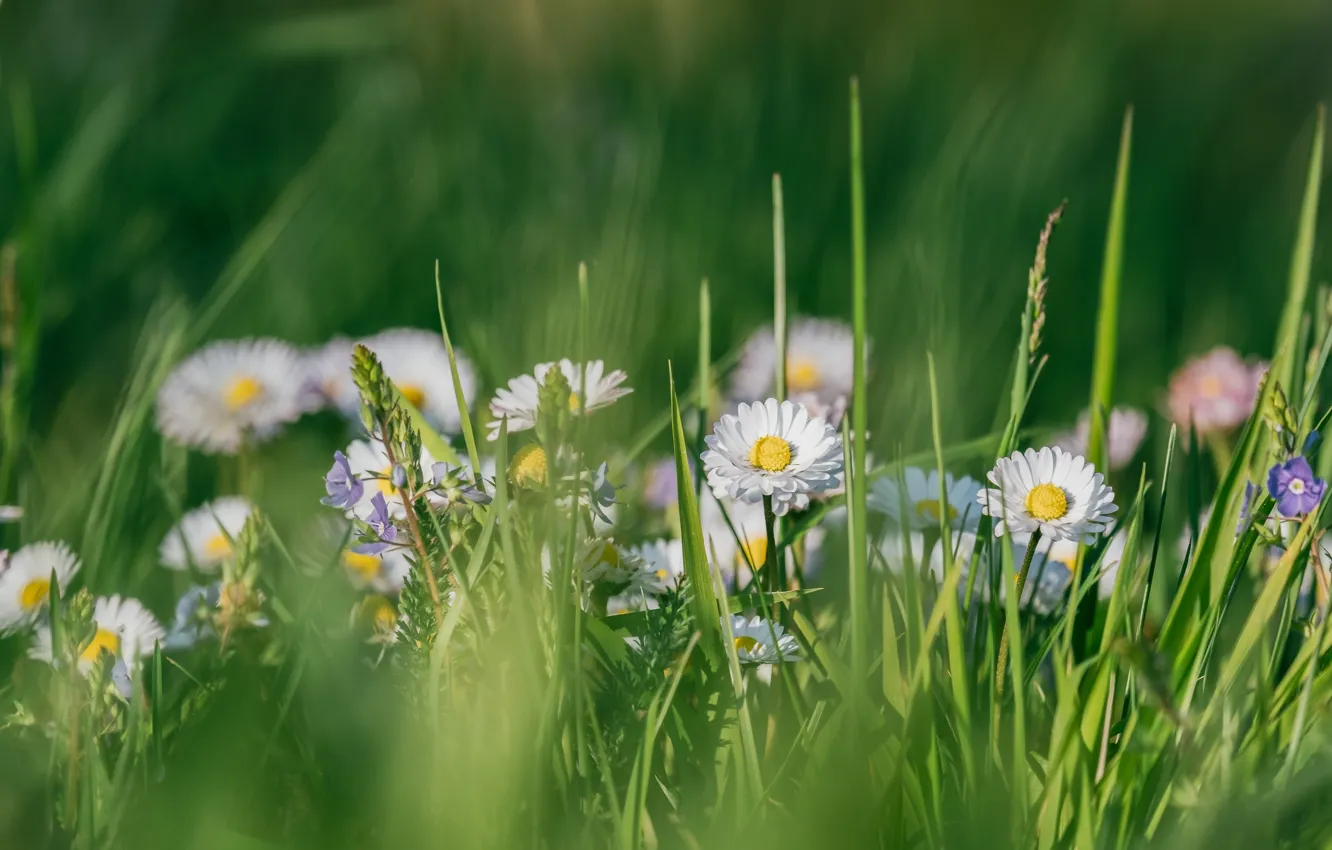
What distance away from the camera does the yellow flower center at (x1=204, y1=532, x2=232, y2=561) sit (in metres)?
0.94

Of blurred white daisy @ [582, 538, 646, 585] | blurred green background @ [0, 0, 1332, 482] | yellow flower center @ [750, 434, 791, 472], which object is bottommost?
blurred white daisy @ [582, 538, 646, 585]

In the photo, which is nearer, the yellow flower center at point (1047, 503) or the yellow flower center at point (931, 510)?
the yellow flower center at point (1047, 503)

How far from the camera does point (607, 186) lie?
2055 mm

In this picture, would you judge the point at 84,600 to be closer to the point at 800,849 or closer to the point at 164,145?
the point at 800,849

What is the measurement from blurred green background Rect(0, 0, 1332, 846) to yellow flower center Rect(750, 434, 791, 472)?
8.9 inches

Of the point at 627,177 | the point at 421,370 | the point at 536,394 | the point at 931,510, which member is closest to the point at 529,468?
the point at 536,394

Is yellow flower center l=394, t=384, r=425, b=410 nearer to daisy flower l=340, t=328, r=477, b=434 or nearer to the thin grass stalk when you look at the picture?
daisy flower l=340, t=328, r=477, b=434

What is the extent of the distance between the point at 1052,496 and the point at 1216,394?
2.07 ft

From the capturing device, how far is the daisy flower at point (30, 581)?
0.75 m

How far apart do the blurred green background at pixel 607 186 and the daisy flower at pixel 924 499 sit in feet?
0.49

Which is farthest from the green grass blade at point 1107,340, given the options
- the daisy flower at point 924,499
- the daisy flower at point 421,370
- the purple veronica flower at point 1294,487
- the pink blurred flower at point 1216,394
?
the daisy flower at point 421,370

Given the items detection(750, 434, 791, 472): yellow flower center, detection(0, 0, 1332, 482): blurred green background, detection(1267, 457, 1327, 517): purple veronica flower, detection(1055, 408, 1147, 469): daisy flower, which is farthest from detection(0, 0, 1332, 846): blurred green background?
detection(1267, 457, 1327, 517): purple veronica flower

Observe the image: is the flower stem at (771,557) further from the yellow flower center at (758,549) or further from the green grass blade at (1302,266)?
the green grass blade at (1302,266)

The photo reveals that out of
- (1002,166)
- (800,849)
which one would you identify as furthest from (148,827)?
(1002,166)
